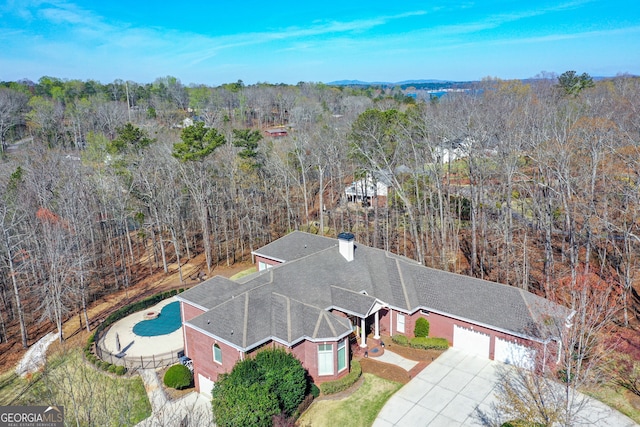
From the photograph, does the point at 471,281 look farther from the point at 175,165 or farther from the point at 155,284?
the point at 175,165

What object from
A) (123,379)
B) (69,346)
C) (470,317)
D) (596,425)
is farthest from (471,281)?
(69,346)

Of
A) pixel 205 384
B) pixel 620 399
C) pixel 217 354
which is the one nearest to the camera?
pixel 620 399

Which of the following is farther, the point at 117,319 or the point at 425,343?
the point at 117,319

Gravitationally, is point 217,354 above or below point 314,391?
above

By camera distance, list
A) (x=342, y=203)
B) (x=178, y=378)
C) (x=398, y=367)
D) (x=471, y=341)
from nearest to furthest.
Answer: (x=178, y=378) < (x=398, y=367) < (x=471, y=341) < (x=342, y=203)

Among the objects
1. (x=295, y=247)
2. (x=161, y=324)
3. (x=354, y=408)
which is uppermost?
(x=295, y=247)

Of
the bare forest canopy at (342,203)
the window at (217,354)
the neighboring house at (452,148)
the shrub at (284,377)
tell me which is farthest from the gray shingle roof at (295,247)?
the shrub at (284,377)

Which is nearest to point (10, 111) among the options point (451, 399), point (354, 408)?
point (354, 408)

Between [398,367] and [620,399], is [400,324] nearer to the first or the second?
[398,367]

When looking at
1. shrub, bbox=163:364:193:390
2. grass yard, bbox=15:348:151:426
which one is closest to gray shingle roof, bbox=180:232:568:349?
shrub, bbox=163:364:193:390
